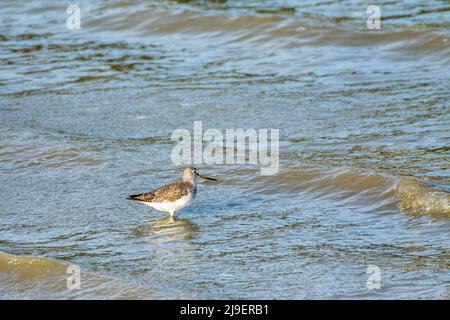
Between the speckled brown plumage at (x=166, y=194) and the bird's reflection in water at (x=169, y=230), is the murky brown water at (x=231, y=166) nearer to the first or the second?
the bird's reflection in water at (x=169, y=230)

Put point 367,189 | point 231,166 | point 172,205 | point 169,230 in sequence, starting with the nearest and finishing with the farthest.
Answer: point 169,230 → point 172,205 → point 367,189 → point 231,166

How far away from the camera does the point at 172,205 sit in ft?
29.7

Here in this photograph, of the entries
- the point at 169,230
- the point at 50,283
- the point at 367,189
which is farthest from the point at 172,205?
the point at 367,189

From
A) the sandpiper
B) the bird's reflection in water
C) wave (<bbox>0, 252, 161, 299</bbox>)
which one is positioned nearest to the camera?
wave (<bbox>0, 252, 161, 299</bbox>)

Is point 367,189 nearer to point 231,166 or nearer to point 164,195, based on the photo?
point 231,166

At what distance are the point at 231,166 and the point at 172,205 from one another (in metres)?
1.92

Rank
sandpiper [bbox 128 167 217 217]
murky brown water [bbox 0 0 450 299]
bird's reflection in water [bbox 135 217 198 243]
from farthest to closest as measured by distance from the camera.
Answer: sandpiper [bbox 128 167 217 217]
bird's reflection in water [bbox 135 217 198 243]
murky brown water [bbox 0 0 450 299]

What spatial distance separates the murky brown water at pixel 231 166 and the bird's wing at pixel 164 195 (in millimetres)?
272

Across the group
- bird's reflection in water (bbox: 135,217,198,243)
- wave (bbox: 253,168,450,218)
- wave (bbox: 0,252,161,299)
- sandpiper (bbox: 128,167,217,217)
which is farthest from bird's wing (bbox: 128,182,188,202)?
wave (bbox: 0,252,161,299)

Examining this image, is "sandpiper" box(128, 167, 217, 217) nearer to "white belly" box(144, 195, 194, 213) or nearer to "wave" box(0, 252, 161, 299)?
"white belly" box(144, 195, 194, 213)

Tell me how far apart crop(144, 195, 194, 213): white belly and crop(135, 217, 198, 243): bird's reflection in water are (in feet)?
0.49

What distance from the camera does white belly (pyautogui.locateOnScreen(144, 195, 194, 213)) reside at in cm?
904

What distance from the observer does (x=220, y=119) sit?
41.3ft
